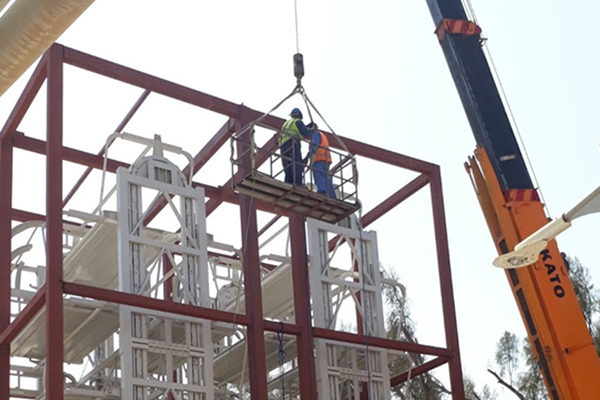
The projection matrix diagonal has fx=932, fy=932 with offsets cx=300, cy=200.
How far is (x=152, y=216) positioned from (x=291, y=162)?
20.3 ft

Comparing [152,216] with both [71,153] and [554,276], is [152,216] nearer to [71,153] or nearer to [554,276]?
[71,153]

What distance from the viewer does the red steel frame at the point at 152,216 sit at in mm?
14867

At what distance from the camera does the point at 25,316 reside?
1552 centimetres

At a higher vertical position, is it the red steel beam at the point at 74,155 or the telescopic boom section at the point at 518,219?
the red steel beam at the point at 74,155

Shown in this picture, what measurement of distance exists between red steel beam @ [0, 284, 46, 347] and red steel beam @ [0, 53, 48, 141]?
158 inches

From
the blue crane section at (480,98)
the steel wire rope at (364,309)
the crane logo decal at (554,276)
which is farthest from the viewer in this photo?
the steel wire rope at (364,309)

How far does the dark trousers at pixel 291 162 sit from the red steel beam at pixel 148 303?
2.72 meters

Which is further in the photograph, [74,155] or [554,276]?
[74,155]

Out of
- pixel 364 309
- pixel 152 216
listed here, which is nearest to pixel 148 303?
pixel 152 216

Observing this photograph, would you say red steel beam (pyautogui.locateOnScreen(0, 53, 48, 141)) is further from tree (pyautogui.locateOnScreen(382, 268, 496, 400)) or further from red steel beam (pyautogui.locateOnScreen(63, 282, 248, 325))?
tree (pyautogui.locateOnScreen(382, 268, 496, 400))

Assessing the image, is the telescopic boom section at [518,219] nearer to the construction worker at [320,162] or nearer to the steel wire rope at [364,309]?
the construction worker at [320,162]

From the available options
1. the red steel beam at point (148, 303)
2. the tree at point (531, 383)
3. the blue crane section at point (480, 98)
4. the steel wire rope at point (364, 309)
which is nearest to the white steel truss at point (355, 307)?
the steel wire rope at point (364, 309)

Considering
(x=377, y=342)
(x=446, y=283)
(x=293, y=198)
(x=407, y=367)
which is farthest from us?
(x=407, y=367)

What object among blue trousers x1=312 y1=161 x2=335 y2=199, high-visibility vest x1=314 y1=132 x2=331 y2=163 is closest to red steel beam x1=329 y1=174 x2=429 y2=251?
high-visibility vest x1=314 y1=132 x2=331 y2=163
